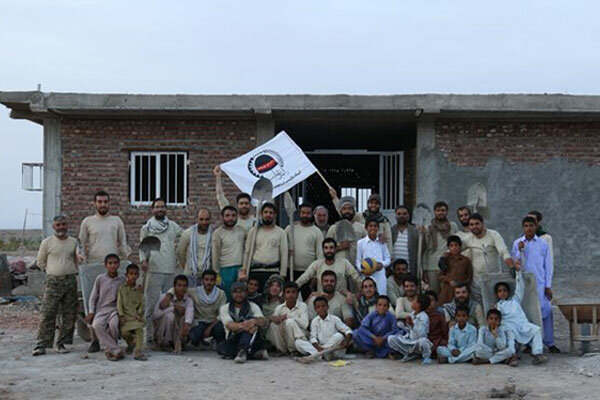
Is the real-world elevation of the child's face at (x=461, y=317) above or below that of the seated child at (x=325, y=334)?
above

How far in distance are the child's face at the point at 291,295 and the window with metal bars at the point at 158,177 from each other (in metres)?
4.20

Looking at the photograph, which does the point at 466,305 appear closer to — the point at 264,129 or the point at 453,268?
the point at 453,268

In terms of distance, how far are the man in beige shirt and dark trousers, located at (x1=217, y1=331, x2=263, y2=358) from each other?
7.5 inches

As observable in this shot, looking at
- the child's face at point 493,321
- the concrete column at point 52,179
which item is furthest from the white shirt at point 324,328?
the concrete column at point 52,179

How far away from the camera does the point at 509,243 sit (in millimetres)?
11367

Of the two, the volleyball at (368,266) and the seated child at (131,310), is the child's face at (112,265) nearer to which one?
the seated child at (131,310)

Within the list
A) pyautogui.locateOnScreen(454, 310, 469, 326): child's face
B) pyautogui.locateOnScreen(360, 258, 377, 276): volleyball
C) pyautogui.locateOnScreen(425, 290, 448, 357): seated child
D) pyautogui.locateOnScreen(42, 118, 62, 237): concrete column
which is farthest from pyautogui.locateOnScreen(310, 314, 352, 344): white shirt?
pyautogui.locateOnScreen(42, 118, 62, 237): concrete column

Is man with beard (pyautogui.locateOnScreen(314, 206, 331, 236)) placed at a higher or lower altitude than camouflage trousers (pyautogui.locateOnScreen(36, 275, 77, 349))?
higher

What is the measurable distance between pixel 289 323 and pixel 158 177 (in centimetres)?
465

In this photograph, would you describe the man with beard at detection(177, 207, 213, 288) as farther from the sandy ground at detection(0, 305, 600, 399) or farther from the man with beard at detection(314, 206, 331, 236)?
the man with beard at detection(314, 206, 331, 236)

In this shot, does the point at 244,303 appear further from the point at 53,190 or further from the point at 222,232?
the point at 53,190

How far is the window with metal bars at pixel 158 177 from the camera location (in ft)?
38.2

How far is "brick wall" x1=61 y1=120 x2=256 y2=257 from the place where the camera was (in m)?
11.5

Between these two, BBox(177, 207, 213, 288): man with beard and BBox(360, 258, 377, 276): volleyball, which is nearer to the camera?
BBox(360, 258, 377, 276): volleyball
